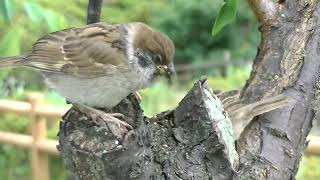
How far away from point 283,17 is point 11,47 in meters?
1.33

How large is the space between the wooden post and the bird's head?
2.65m

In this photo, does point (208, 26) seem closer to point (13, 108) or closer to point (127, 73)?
point (13, 108)

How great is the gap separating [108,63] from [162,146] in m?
0.42

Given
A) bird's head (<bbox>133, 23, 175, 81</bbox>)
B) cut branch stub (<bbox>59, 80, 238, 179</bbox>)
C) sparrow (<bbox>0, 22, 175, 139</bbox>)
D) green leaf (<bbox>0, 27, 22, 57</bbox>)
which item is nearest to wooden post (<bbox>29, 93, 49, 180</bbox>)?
green leaf (<bbox>0, 27, 22, 57</bbox>)

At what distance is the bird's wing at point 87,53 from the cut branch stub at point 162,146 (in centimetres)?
24

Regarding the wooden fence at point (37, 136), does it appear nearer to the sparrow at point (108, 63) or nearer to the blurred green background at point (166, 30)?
the blurred green background at point (166, 30)

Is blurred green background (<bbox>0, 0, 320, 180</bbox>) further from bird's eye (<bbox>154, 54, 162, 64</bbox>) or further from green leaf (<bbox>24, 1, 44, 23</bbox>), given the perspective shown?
bird's eye (<bbox>154, 54, 162, 64</bbox>)

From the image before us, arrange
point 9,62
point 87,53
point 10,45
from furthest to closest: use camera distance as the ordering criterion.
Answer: point 10,45 → point 9,62 → point 87,53

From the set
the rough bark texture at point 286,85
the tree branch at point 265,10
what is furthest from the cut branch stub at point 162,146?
the tree branch at point 265,10

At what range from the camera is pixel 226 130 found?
1.81 metres

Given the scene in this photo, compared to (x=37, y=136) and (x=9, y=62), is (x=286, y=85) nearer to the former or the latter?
(x=9, y=62)

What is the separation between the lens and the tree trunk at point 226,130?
1.64 meters

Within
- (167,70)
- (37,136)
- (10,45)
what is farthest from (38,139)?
(167,70)

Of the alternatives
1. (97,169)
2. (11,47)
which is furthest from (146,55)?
(11,47)
